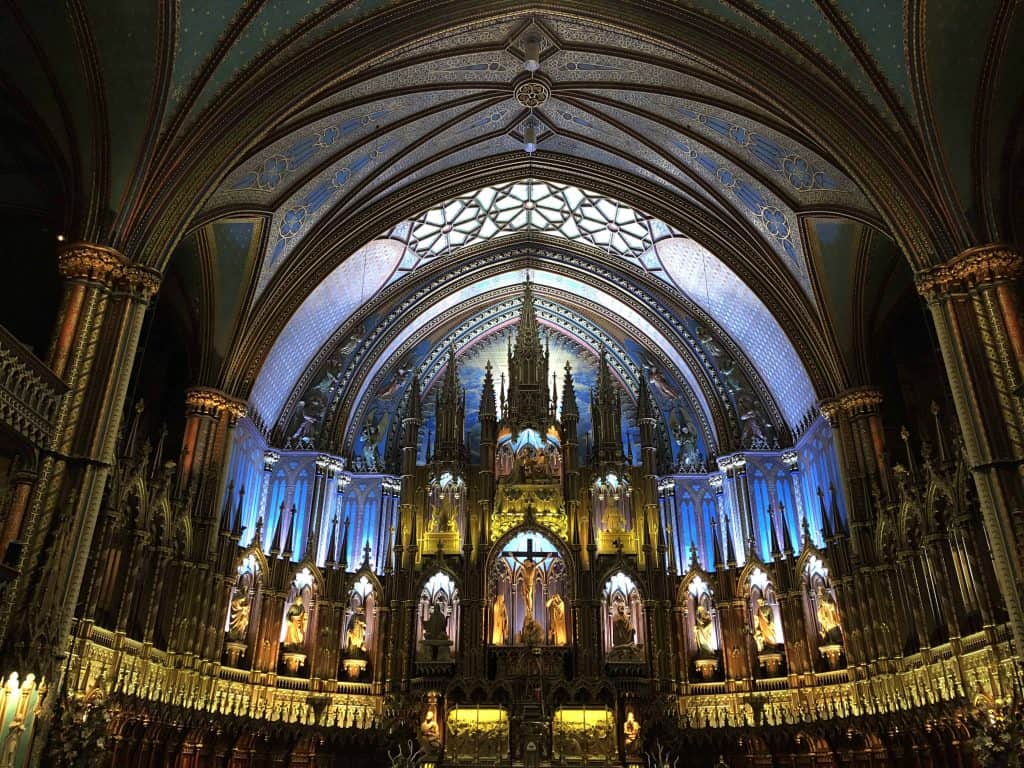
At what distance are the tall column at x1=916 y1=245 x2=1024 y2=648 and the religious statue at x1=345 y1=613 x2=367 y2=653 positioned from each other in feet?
50.0

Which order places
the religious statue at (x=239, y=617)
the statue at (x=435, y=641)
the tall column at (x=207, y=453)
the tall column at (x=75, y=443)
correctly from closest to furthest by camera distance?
the tall column at (x=75, y=443) < the tall column at (x=207, y=453) < the religious statue at (x=239, y=617) < the statue at (x=435, y=641)

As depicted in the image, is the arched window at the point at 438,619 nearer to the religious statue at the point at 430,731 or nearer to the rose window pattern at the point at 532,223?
the religious statue at the point at 430,731

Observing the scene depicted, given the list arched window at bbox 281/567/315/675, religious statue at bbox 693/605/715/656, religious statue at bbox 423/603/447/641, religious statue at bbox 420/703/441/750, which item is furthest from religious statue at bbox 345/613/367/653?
religious statue at bbox 693/605/715/656

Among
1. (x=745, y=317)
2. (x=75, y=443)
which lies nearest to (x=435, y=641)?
(x=75, y=443)

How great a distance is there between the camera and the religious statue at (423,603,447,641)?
2158cm

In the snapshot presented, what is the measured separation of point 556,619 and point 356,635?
5.43 metres

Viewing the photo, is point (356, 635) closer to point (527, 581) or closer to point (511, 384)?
point (527, 581)

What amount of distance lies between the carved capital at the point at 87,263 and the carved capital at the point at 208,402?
18.2 feet

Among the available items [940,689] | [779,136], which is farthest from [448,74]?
[940,689]

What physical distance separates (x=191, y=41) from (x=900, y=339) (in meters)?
19.4

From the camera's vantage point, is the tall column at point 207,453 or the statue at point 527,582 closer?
the tall column at point 207,453

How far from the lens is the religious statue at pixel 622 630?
71.1 ft

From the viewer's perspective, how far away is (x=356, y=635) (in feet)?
72.4

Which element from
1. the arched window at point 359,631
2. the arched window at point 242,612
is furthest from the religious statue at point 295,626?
the arched window at point 359,631
